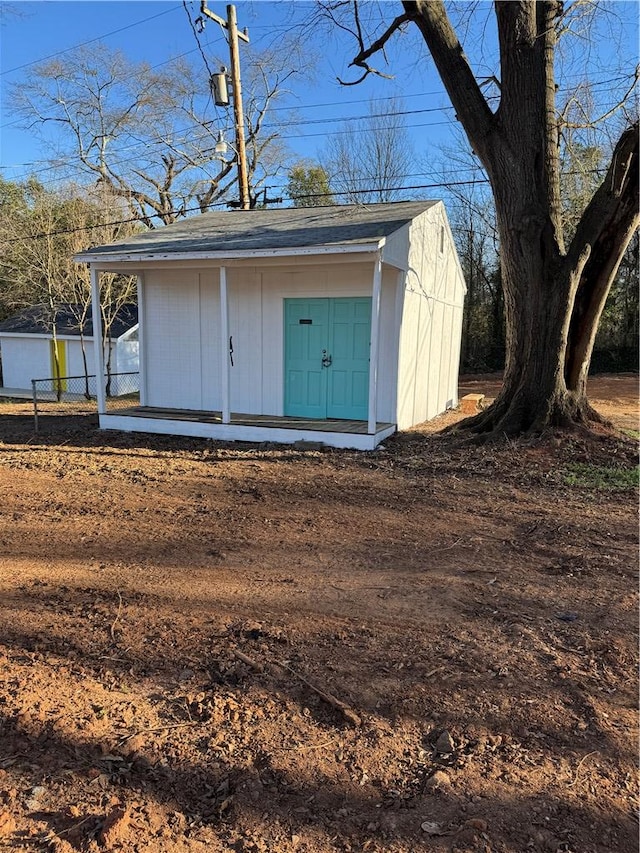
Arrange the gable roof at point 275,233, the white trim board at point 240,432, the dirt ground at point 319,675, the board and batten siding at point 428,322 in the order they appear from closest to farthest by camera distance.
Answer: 1. the dirt ground at point 319,675
2. the gable roof at point 275,233
3. the white trim board at point 240,432
4. the board and batten siding at point 428,322

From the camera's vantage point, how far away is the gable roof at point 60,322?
20.5 metres

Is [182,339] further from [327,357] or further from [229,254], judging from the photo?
[327,357]

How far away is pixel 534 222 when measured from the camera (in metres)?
8.19

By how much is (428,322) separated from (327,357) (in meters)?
2.46

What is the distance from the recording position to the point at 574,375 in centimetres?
845

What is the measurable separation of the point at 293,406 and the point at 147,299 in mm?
3730

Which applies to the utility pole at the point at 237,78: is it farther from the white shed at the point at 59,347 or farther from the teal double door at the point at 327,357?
Result: the teal double door at the point at 327,357

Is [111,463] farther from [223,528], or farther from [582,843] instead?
[582,843]

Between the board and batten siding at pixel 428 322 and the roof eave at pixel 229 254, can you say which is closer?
the roof eave at pixel 229 254

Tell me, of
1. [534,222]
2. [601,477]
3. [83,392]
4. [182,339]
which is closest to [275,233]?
[182,339]

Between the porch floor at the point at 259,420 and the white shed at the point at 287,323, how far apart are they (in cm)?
3

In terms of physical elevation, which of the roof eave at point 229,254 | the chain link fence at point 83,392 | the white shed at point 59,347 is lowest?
the chain link fence at point 83,392

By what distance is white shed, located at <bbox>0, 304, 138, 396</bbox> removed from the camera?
803 inches

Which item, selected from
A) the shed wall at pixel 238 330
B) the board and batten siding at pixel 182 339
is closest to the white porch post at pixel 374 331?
the shed wall at pixel 238 330
